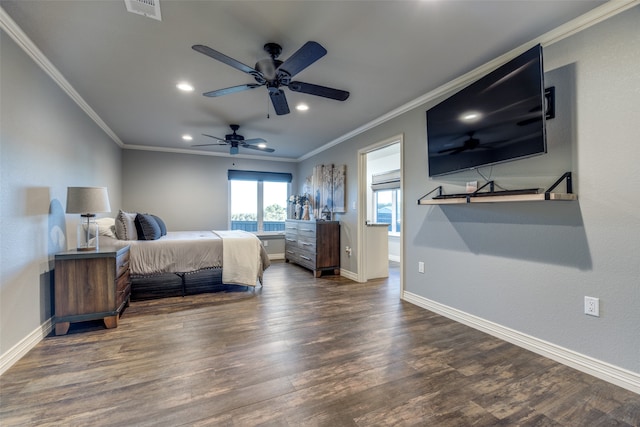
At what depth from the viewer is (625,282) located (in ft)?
5.85

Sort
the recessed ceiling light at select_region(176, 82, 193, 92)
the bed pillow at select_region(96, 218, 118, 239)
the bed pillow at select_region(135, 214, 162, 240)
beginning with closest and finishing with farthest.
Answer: the recessed ceiling light at select_region(176, 82, 193, 92) < the bed pillow at select_region(96, 218, 118, 239) < the bed pillow at select_region(135, 214, 162, 240)

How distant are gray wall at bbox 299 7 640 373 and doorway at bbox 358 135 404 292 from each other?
1.85 meters

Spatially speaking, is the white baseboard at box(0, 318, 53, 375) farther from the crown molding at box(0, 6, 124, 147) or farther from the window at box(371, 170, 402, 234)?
the window at box(371, 170, 402, 234)

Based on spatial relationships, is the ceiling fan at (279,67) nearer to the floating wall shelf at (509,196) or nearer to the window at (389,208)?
Answer: the floating wall shelf at (509,196)

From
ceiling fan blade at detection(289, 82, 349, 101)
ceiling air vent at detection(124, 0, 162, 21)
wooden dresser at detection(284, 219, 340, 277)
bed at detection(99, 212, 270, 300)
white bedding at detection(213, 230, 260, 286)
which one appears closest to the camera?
ceiling air vent at detection(124, 0, 162, 21)

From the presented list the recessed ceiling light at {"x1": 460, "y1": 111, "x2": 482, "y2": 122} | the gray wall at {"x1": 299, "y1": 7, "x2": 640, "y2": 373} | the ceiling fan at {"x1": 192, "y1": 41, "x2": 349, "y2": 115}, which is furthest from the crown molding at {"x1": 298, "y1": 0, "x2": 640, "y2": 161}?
the ceiling fan at {"x1": 192, "y1": 41, "x2": 349, "y2": 115}

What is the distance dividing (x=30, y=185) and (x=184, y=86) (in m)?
1.59

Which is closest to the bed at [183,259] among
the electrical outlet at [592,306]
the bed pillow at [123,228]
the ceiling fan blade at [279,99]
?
the bed pillow at [123,228]

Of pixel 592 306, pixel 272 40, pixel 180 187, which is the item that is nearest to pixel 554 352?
pixel 592 306

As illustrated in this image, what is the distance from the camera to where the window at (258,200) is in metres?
6.43

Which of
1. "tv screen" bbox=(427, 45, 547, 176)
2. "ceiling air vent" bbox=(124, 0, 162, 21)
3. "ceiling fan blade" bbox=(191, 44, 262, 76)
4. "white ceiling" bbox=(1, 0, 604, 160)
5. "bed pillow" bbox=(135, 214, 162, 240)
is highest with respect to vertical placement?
"white ceiling" bbox=(1, 0, 604, 160)

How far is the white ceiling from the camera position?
1.84 m

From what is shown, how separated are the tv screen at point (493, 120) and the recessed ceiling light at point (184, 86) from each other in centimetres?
254

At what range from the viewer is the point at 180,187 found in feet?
19.4
